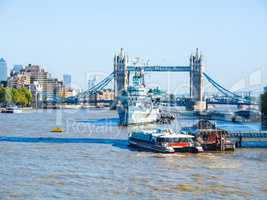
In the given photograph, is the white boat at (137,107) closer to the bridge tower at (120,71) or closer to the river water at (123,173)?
the river water at (123,173)

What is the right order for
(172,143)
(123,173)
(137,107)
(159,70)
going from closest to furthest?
(123,173)
(172,143)
(137,107)
(159,70)

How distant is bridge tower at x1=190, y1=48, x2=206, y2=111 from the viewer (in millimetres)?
115750

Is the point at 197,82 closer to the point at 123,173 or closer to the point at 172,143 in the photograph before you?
the point at 172,143

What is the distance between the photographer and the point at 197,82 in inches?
4958

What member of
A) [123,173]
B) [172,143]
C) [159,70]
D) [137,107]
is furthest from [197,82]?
[123,173]

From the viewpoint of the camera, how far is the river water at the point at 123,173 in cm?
2002

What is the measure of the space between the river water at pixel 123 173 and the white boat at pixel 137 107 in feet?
68.1

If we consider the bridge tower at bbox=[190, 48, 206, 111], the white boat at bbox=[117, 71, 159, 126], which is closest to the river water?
the white boat at bbox=[117, 71, 159, 126]

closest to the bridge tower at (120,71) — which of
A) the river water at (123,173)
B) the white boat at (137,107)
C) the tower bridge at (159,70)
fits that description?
the tower bridge at (159,70)

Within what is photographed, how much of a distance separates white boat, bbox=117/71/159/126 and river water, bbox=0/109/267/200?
20.8 metres

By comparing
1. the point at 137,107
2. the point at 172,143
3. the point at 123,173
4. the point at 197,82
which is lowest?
the point at 123,173

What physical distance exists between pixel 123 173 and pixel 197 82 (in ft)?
338

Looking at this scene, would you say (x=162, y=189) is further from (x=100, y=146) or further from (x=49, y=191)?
(x=100, y=146)

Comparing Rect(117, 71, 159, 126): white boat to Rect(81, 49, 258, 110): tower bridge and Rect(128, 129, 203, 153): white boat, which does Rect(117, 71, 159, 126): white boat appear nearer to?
Rect(128, 129, 203, 153): white boat
